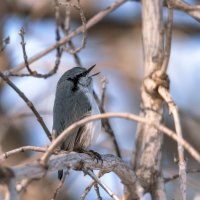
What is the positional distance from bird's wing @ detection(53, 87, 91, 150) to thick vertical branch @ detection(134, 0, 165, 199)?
1.16 feet

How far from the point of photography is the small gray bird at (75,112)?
9.73 ft

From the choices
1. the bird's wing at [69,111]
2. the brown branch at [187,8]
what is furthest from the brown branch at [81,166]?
the brown branch at [187,8]

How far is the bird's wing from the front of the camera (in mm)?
2953

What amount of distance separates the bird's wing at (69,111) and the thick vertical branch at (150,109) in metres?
0.35

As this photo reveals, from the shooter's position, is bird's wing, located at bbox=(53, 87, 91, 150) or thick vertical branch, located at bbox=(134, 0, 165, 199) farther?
thick vertical branch, located at bbox=(134, 0, 165, 199)

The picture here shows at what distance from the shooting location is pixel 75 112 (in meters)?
3.06

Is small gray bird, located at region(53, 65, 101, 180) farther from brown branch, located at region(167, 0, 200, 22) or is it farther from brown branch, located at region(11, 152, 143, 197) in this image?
brown branch, located at region(167, 0, 200, 22)

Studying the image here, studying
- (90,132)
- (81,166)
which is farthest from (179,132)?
(90,132)

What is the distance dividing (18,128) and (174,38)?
79.0 inches

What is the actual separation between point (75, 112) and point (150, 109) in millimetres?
436

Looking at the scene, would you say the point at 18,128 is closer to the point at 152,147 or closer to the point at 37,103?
the point at 37,103

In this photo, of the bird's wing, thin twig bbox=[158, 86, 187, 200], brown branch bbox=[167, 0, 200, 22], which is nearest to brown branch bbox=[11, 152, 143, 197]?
thin twig bbox=[158, 86, 187, 200]

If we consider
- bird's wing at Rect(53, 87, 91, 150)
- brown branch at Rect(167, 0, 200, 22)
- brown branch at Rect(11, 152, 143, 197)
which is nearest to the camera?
brown branch at Rect(11, 152, 143, 197)

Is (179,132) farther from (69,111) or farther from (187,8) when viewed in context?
(187,8)
